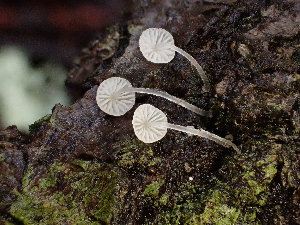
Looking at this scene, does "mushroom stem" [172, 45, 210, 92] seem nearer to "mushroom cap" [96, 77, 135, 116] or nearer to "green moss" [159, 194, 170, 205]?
"mushroom cap" [96, 77, 135, 116]

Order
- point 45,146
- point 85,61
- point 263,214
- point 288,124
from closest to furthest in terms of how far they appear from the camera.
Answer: point 263,214
point 288,124
point 45,146
point 85,61

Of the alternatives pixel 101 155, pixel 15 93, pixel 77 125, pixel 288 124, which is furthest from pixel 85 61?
pixel 288 124

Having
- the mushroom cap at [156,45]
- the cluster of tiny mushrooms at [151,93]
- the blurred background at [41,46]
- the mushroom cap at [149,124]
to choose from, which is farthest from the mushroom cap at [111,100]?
the blurred background at [41,46]

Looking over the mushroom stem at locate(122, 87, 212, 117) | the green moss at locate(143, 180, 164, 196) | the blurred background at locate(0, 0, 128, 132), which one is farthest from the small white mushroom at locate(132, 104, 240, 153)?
the blurred background at locate(0, 0, 128, 132)

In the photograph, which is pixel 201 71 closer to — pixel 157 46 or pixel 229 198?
pixel 157 46

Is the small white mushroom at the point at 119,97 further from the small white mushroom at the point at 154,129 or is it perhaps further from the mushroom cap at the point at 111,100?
the small white mushroom at the point at 154,129

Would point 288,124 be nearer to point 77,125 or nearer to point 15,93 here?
point 77,125

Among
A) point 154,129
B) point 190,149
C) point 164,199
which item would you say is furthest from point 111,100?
point 164,199

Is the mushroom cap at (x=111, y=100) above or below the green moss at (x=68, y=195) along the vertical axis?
above
